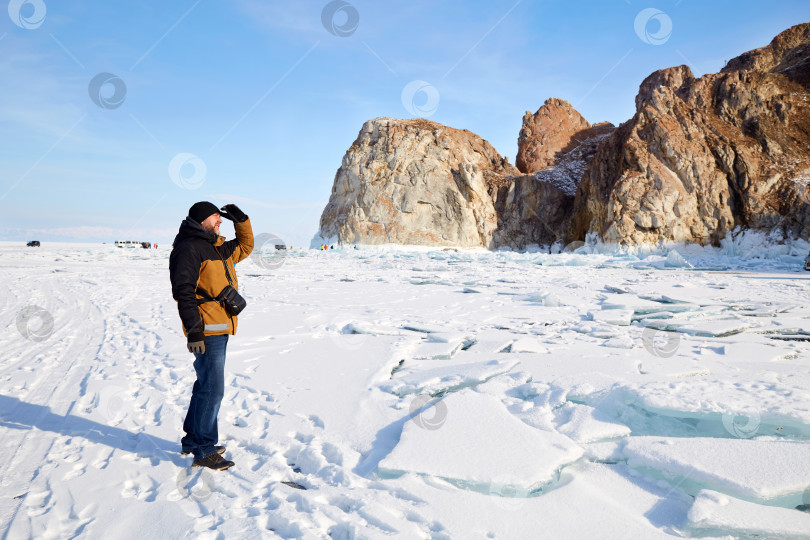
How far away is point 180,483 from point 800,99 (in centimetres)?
6249

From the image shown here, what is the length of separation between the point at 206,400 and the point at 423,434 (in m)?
1.69

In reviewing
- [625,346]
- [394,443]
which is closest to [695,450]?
[394,443]

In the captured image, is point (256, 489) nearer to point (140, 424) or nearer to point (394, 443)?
point (394, 443)

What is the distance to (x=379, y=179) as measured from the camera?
5741cm

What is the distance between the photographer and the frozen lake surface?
2654mm

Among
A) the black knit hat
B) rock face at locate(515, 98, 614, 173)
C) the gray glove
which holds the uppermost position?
rock face at locate(515, 98, 614, 173)

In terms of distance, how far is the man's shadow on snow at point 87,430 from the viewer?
11.8 ft
